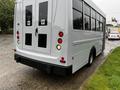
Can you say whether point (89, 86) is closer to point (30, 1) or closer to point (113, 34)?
point (30, 1)

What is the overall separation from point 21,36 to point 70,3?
7.03ft

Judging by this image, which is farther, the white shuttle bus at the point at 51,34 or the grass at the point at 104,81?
the grass at the point at 104,81

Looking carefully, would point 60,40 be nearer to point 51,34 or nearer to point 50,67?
point 51,34

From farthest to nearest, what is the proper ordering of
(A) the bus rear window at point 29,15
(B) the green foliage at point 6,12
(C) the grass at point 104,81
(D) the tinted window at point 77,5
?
(B) the green foliage at point 6,12
(A) the bus rear window at point 29,15
(C) the grass at point 104,81
(D) the tinted window at point 77,5

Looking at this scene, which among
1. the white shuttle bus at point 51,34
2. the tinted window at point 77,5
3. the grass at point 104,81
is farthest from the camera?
the grass at point 104,81

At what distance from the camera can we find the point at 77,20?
463cm

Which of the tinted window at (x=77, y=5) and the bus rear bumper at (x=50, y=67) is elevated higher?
the tinted window at (x=77, y=5)

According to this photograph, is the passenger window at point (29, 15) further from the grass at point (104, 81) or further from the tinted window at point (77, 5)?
the grass at point (104, 81)

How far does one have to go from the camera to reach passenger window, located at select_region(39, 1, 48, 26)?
14.4ft

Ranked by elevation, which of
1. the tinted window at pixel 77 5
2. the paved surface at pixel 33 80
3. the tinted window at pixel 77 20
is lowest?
the paved surface at pixel 33 80

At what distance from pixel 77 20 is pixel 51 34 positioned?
3.14ft

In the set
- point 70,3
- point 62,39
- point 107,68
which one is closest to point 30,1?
point 70,3

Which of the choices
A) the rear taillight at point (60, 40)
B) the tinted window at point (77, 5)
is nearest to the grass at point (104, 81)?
the rear taillight at point (60, 40)

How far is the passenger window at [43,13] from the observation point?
439cm
